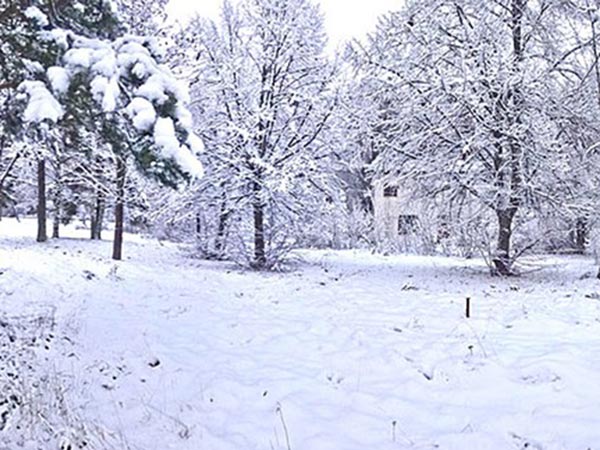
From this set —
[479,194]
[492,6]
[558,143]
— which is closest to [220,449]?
[479,194]

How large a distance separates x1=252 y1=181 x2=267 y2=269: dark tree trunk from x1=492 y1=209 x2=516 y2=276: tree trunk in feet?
18.7

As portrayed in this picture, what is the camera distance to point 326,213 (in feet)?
52.6

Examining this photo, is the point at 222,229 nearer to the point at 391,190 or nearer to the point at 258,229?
the point at 258,229

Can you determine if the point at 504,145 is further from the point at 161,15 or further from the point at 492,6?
the point at 161,15

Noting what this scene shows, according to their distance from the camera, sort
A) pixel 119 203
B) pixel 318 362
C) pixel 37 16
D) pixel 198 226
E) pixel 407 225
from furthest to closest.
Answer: pixel 407 225, pixel 198 226, pixel 119 203, pixel 318 362, pixel 37 16

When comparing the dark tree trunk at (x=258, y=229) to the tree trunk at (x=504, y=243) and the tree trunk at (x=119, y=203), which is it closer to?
the tree trunk at (x=119, y=203)

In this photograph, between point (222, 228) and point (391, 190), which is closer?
point (222, 228)

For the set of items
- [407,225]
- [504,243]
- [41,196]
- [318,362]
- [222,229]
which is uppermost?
[41,196]

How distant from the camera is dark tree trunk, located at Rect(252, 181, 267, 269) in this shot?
48.6ft

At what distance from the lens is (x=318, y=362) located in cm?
642

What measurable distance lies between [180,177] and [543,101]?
10138mm

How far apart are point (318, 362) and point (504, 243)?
8.10 meters

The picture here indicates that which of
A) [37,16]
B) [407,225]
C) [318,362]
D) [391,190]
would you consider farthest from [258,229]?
[37,16]

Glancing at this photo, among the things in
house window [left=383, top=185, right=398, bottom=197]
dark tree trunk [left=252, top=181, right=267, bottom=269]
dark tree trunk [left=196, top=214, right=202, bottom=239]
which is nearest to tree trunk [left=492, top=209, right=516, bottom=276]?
house window [left=383, top=185, right=398, bottom=197]
